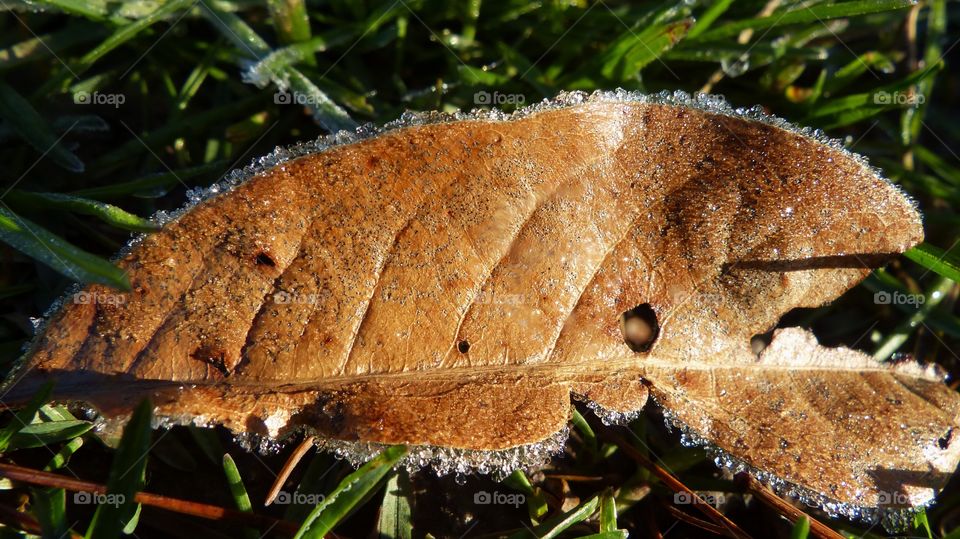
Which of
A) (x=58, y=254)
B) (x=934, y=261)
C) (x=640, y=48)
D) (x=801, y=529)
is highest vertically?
(x=640, y=48)

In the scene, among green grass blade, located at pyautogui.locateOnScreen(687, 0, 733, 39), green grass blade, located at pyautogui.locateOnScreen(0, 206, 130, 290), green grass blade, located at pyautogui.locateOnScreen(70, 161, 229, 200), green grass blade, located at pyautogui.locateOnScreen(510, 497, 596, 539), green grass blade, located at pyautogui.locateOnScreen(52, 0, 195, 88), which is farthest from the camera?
green grass blade, located at pyautogui.locateOnScreen(687, 0, 733, 39)

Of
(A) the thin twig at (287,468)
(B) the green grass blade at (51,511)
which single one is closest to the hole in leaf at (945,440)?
(A) the thin twig at (287,468)

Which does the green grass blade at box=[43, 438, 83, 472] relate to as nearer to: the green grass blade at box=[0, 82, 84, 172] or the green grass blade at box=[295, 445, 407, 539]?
the green grass blade at box=[295, 445, 407, 539]

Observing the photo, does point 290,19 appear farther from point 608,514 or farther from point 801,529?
point 801,529

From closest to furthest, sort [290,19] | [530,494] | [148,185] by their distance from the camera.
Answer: [530,494], [148,185], [290,19]

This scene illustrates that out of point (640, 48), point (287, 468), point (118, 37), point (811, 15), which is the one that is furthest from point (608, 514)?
point (118, 37)

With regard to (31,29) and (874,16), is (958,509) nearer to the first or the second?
(874,16)

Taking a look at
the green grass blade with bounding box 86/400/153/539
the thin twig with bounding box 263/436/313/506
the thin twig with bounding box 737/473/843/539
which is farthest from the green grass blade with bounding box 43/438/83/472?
the thin twig with bounding box 737/473/843/539

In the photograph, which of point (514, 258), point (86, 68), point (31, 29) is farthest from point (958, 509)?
point (31, 29)

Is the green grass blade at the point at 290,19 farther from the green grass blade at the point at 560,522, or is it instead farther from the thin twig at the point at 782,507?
the thin twig at the point at 782,507
